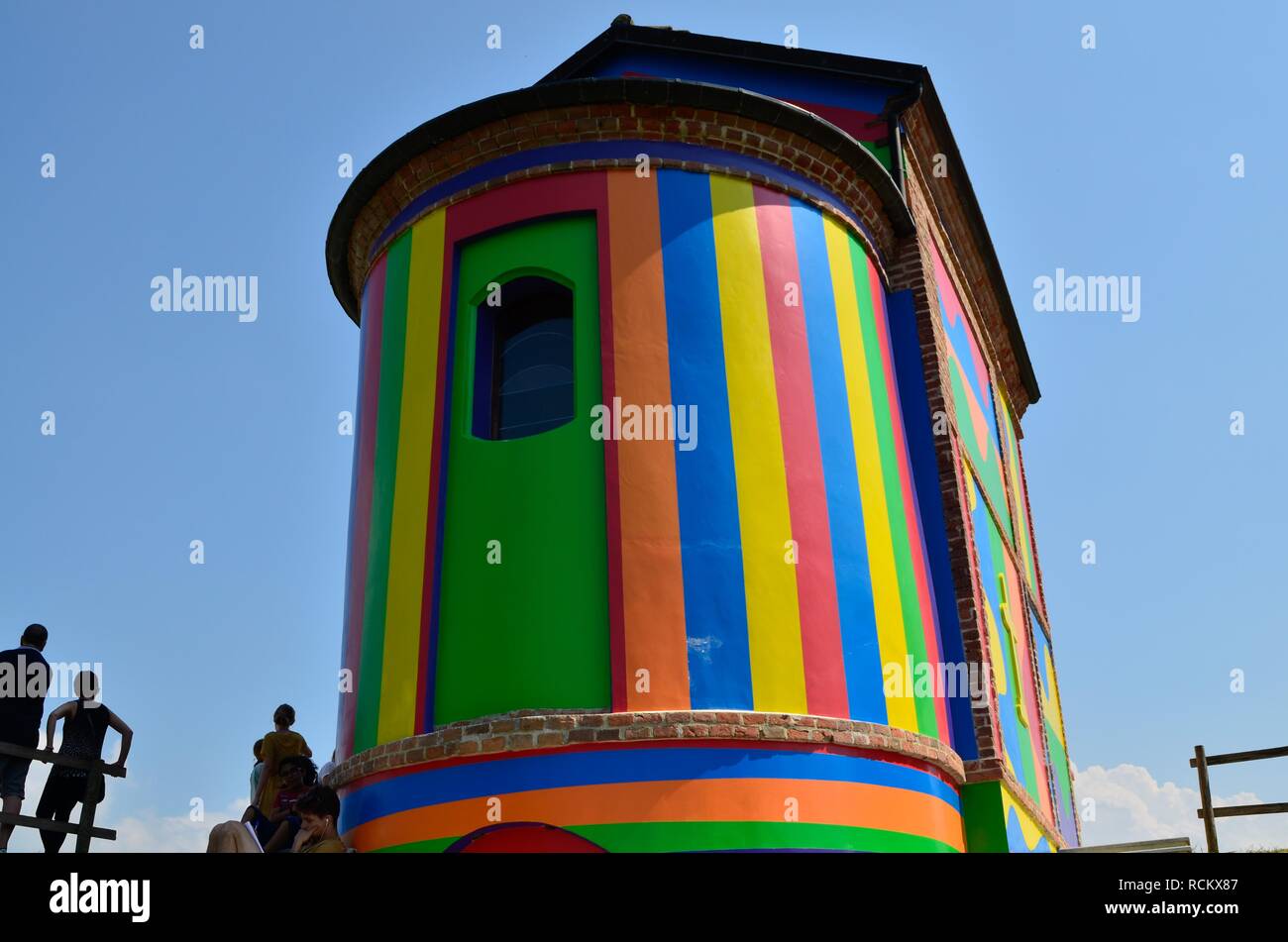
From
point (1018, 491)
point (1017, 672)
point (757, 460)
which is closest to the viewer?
point (757, 460)

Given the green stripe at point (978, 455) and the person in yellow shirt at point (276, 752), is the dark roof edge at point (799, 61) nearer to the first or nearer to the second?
the green stripe at point (978, 455)

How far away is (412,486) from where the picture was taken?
32.2 ft

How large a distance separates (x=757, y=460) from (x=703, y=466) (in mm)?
455

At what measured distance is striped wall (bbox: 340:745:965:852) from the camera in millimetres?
8039

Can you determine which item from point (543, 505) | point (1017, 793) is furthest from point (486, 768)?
point (1017, 793)

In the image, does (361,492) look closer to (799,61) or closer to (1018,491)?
(799,61)

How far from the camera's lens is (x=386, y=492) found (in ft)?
33.0

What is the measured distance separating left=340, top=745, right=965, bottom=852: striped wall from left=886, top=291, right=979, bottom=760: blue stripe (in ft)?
5.56

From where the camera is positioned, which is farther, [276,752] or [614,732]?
[276,752]

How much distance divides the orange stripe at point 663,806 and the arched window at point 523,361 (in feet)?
10.1

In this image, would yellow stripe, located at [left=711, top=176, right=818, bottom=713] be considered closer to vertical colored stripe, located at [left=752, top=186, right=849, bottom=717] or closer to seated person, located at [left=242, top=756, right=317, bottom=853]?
vertical colored stripe, located at [left=752, top=186, right=849, bottom=717]

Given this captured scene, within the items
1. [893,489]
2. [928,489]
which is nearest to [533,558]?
[893,489]

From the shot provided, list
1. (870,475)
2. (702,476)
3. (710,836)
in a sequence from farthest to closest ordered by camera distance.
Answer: (870,475), (702,476), (710,836)

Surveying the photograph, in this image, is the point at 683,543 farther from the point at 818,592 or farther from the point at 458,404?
the point at 458,404
